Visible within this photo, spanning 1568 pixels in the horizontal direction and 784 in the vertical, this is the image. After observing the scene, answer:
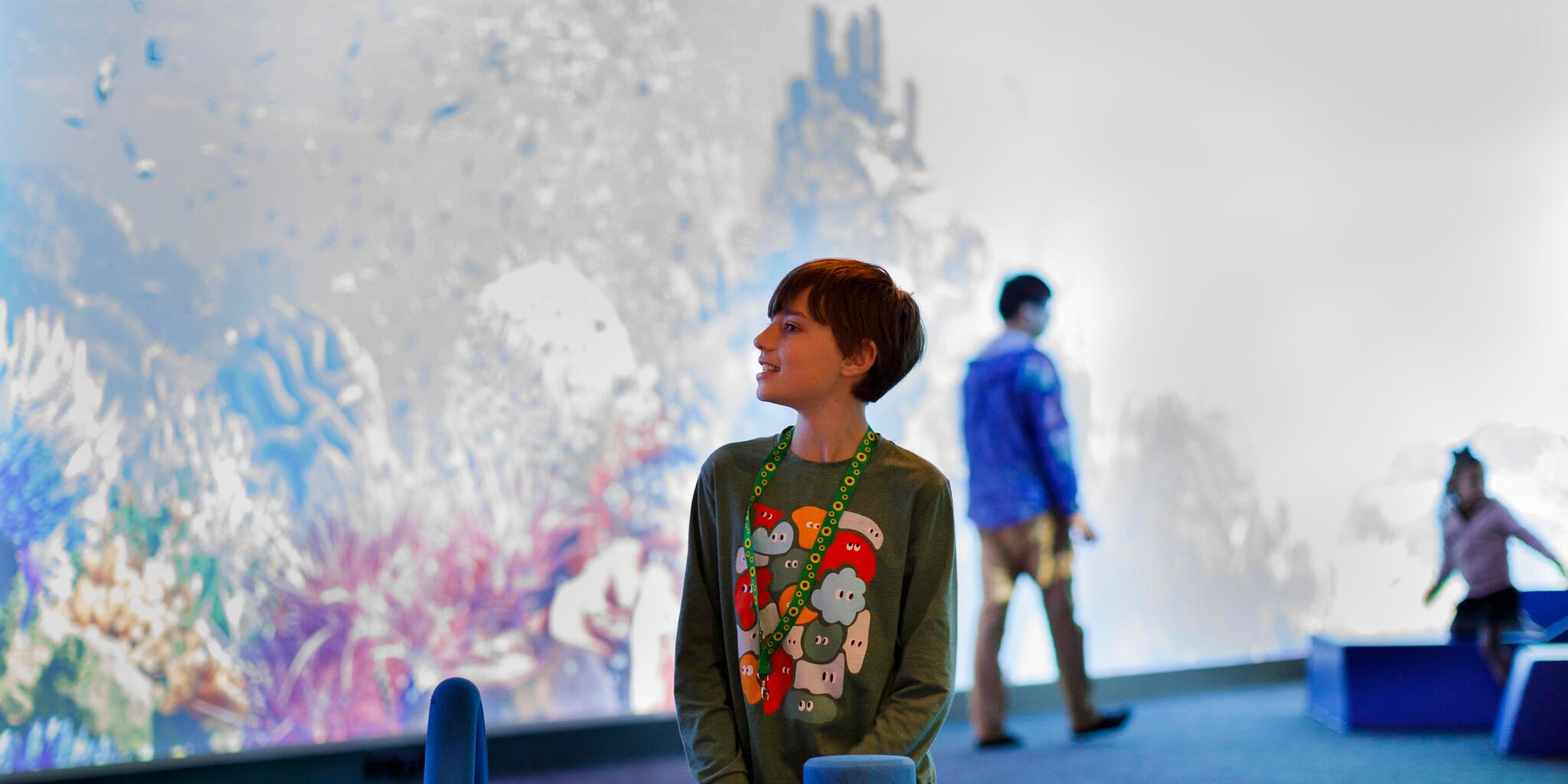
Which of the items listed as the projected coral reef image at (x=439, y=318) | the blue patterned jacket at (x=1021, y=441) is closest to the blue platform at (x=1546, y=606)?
the projected coral reef image at (x=439, y=318)

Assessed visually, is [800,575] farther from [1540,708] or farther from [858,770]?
[1540,708]

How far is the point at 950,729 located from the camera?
4230mm

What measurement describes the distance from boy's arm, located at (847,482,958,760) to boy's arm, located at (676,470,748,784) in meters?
0.13

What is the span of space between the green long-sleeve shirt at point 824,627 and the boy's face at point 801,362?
0.08 meters

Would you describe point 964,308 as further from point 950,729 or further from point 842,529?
point 842,529

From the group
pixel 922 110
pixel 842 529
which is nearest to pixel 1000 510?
pixel 922 110

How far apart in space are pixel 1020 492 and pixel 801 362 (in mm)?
2588

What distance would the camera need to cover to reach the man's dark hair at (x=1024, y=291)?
12.7ft

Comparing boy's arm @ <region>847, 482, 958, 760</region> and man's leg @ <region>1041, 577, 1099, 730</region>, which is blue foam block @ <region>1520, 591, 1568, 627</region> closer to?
man's leg @ <region>1041, 577, 1099, 730</region>

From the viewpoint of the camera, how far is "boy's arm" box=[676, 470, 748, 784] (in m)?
1.29

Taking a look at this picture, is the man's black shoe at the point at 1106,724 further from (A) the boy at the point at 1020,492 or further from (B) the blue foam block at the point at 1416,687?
(B) the blue foam block at the point at 1416,687

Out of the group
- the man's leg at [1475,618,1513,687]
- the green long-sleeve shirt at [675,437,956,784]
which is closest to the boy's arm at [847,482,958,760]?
the green long-sleeve shirt at [675,437,956,784]

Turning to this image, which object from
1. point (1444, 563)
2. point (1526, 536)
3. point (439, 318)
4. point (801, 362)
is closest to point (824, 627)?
point (801, 362)

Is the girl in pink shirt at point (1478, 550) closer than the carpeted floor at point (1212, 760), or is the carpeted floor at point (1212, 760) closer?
the carpeted floor at point (1212, 760)
